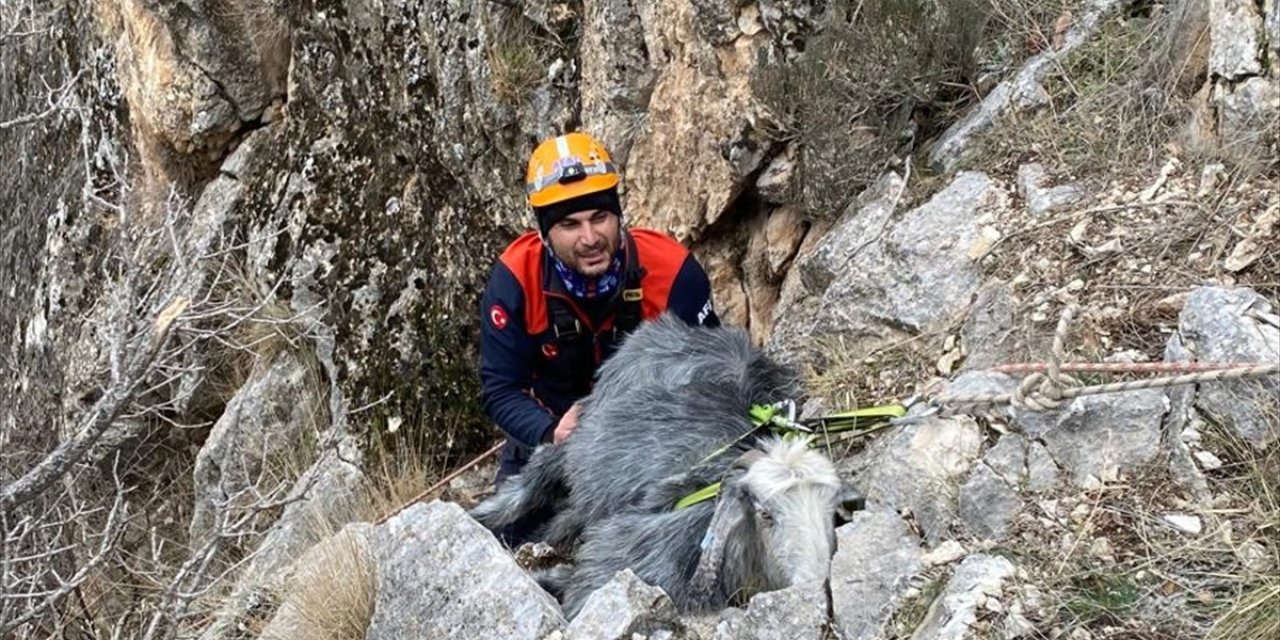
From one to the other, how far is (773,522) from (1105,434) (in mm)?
857

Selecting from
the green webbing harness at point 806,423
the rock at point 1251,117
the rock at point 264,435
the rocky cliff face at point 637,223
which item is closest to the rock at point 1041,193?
the rocky cliff face at point 637,223

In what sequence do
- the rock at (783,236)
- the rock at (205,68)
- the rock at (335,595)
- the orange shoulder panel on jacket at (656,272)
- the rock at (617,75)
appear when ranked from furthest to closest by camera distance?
the rock at (205,68) < the rock at (617,75) < the rock at (783,236) < the orange shoulder panel on jacket at (656,272) < the rock at (335,595)

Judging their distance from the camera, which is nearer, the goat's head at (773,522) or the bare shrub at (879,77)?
the goat's head at (773,522)

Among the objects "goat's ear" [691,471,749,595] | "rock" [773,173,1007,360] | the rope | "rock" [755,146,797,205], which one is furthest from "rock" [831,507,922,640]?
"rock" [755,146,797,205]

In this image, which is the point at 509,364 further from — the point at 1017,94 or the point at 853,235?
the point at 1017,94

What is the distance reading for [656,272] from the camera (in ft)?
16.4

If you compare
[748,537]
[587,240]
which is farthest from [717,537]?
[587,240]

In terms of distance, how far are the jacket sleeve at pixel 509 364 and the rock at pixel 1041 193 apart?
1885 millimetres

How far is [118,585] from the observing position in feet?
20.9

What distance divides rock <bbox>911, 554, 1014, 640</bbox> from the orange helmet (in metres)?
2.25

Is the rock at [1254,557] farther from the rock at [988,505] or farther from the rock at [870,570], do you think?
the rock at [870,570]

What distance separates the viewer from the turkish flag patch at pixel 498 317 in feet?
16.3

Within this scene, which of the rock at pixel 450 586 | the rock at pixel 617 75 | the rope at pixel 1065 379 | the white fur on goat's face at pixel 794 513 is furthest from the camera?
the rock at pixel 617 75

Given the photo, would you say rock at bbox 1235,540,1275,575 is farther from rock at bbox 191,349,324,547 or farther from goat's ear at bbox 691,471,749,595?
rock at bbox 191,349,324,547
